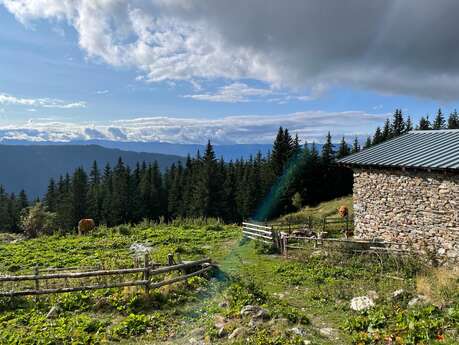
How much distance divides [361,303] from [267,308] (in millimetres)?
2690

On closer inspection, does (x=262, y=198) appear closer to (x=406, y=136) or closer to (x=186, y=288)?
(x=406, y=136)

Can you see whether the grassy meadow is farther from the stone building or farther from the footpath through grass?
the stone building

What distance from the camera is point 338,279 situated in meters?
14.7

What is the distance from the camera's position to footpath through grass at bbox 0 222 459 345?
9.27 m

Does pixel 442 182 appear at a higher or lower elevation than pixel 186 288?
higher

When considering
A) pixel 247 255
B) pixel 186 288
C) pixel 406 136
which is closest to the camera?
pixel 186 288

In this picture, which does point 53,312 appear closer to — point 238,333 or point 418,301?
point 238,333

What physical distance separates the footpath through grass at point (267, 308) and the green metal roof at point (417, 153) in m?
4.28

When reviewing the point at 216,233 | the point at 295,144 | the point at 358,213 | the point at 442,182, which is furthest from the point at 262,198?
the point at 442,182

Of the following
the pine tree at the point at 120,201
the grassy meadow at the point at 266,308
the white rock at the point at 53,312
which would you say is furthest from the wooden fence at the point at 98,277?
the pine tree at the point at 120,201

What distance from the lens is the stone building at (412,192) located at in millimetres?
15820

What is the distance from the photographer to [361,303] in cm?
1122

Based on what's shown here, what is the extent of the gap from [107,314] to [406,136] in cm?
1908

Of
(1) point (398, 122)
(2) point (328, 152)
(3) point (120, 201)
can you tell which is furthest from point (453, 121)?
(3) point (120, 201)
